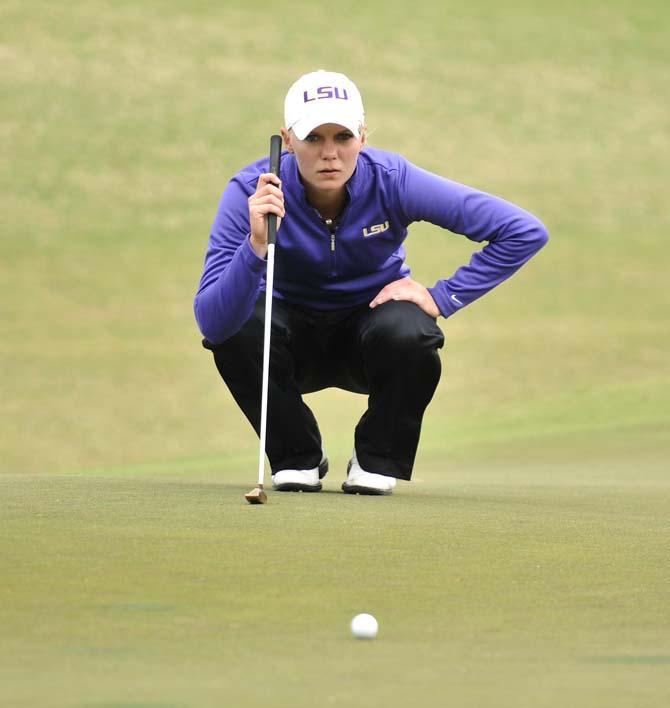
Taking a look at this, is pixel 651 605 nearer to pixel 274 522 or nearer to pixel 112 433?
pixel 274 522

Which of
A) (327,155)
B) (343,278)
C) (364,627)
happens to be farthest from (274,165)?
(364,627)

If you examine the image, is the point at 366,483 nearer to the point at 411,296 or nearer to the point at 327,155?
the point at 411,296

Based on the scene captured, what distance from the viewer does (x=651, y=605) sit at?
296 centimetres

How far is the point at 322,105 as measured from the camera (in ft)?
14.3

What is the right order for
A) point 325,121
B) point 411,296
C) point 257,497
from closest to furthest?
point 257,497
point 325,121
point 411,296

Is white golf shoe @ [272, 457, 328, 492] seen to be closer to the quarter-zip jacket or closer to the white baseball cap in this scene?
the quarter-zip jacket

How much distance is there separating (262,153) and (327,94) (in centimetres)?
1577

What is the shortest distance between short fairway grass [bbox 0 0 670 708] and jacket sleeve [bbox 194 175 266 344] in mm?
481

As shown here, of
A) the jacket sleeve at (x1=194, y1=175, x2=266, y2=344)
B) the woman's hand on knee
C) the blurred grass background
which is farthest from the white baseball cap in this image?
the blurred grass background

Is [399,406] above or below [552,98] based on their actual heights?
below

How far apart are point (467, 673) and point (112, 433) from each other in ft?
29.3

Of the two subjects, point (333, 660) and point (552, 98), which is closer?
point (333, 660)

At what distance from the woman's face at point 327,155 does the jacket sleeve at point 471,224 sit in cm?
20

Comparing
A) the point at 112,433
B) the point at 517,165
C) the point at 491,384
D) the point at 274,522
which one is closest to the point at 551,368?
the point at 491,384
